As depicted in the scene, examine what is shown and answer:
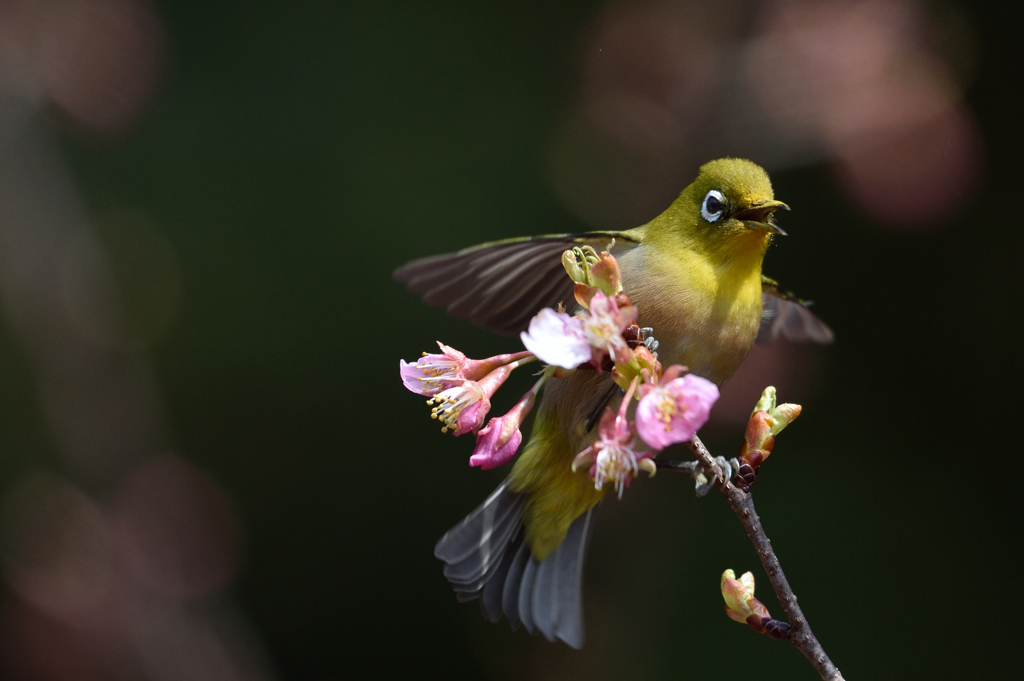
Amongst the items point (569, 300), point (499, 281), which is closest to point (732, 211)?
point (569, 300)

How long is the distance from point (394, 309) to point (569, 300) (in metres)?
2.05

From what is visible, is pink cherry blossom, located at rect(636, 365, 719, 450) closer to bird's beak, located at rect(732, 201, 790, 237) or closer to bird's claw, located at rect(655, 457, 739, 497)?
bird's claw, located at rect(655, 457, 739, 497)

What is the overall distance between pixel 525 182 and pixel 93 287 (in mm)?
2355

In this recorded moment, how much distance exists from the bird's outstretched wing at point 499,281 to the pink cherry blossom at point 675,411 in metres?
1.09

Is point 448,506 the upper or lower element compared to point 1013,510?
lower

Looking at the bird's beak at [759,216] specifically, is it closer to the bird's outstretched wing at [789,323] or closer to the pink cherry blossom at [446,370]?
the bird's outstretched wing at [789,323]

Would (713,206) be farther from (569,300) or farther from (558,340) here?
(558,340)

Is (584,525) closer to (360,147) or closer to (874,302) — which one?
(874,302)

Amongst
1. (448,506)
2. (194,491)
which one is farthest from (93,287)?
(448,506)

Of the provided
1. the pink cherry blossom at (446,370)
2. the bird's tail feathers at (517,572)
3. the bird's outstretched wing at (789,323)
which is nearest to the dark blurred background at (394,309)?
the bird's outstretched wing at (789,323)

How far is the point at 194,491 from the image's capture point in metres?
3.93

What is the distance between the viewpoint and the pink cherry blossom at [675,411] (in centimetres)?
128

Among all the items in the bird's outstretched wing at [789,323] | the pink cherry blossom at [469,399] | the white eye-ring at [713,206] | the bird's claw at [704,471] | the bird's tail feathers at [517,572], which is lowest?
the bird's tail feathers at [517,572]

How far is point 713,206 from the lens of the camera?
86.9 inches
